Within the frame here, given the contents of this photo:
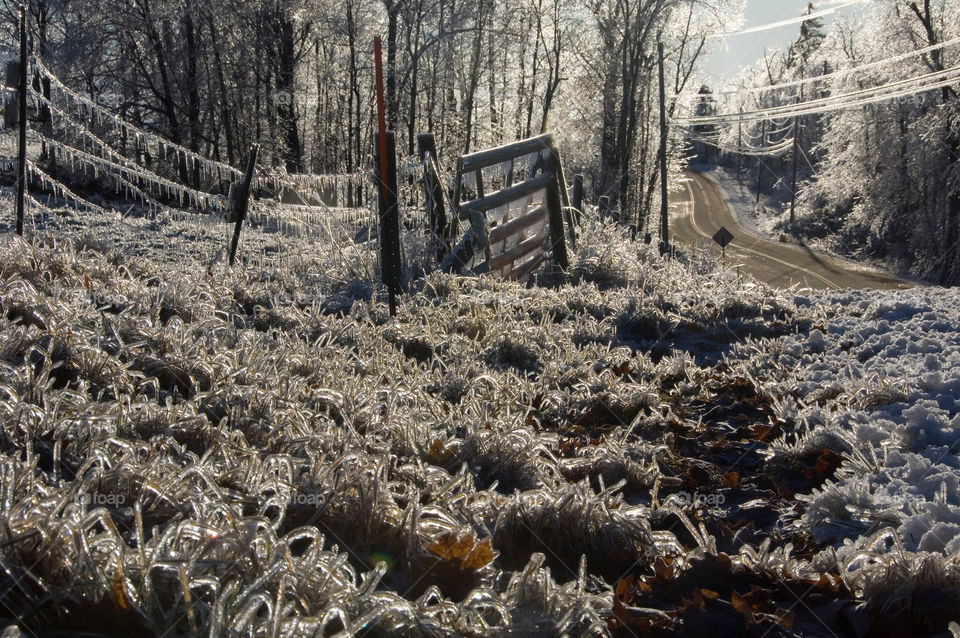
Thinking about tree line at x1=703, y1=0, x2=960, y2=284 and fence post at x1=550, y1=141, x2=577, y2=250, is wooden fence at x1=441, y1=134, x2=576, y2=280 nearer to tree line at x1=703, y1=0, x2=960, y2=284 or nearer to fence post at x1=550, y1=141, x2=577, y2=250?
fence post at x1=550, y1=141, x2=577, y2=250

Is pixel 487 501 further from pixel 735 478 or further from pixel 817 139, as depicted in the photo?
pixel 817 139

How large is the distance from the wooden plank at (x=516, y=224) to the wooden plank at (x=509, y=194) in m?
0.26

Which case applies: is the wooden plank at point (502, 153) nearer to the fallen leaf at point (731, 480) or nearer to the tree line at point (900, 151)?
the fallen leaf at point (731, 480)

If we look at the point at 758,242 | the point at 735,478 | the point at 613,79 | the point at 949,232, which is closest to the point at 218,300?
the point at 735,478

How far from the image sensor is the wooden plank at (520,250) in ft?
24.7

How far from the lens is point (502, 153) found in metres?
7.50

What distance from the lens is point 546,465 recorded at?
268cm

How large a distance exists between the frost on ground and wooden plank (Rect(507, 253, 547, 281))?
285cm

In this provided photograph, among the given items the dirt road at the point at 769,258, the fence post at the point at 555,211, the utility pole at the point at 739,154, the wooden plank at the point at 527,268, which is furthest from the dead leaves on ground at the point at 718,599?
the utility pole at the point at 739,154

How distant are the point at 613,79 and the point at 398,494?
1270 inches

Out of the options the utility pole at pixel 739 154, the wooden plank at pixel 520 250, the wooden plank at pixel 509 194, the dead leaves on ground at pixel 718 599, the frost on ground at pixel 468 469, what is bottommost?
the dead leaves on ground at pixel 718 599

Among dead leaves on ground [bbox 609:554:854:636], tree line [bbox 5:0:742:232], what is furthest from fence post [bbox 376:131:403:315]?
tree line [bbox 5:0:742:232]

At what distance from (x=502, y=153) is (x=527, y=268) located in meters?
1.39

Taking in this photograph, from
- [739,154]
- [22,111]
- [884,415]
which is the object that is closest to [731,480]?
[884,415]
